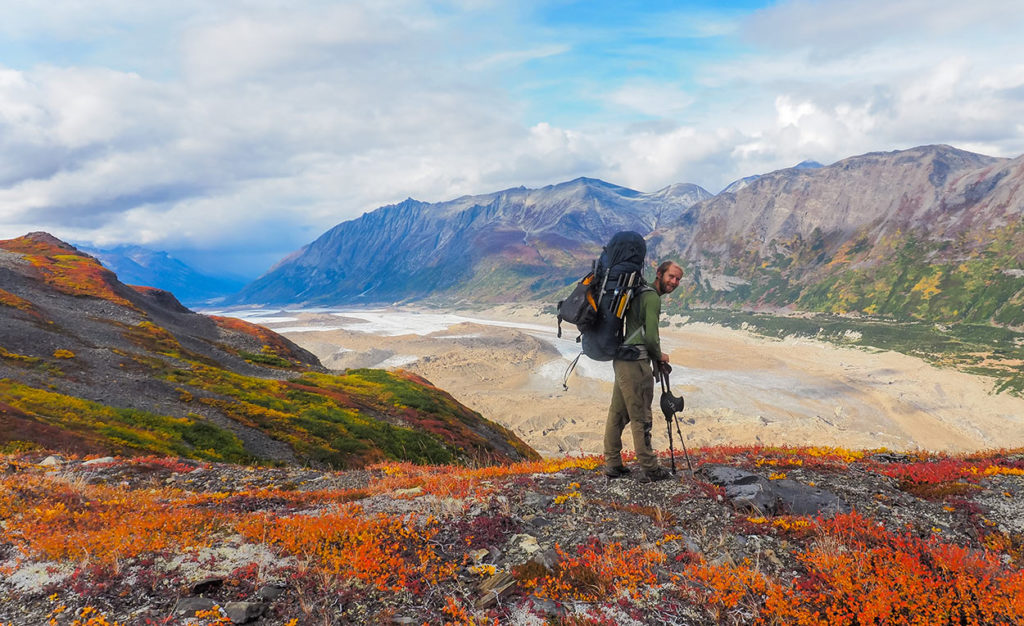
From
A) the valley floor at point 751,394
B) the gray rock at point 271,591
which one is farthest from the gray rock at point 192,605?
the valley floor at point 751,394

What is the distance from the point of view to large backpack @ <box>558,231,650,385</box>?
7.80 meters

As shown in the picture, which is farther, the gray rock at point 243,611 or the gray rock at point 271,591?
the gray rock at point 271,591

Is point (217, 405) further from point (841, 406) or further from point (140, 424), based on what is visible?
point (841, 406)

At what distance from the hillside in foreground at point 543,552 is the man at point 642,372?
0.62 metres

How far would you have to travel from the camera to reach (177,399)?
2478cm

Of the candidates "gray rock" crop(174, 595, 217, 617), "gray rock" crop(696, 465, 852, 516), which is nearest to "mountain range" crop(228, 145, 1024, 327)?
"gray rock" crop(696, 465, 852, 516)

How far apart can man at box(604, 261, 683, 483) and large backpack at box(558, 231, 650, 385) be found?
0.58 ft

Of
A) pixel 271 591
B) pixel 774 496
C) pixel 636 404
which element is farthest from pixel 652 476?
pixel 271 591

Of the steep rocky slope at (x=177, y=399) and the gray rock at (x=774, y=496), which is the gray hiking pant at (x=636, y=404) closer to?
the gray rock at (x=774, y=496)

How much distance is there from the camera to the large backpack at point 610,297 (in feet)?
25.6

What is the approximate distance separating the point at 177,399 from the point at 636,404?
26254 millimetres

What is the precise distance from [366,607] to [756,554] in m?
4.55

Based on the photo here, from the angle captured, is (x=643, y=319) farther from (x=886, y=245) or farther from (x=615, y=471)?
(x=886, y=245)

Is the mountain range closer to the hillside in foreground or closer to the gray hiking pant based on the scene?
the hillside in foreground
